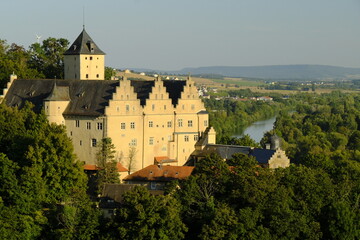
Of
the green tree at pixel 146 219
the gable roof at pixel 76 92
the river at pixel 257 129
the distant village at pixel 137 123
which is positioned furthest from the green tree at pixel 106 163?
the river at pixel 257 129

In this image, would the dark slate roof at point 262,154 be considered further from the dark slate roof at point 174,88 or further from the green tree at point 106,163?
the green tree at point 106,163

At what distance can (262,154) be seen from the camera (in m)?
71.4

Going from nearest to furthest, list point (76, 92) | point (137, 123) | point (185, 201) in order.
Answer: point (185, 201), point (137, 123), point (76, 92)

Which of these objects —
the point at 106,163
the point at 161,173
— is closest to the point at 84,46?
the point at 106,163

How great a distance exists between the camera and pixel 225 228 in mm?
57781

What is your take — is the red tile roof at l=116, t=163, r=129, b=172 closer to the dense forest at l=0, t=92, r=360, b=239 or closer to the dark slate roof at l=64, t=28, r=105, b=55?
the dense forest at l=0, t=92, r=360, b=239

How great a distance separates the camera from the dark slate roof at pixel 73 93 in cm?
7150

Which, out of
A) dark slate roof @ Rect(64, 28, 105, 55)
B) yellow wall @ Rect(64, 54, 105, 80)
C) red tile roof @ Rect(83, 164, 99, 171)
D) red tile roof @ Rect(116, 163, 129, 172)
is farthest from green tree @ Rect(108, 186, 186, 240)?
dark slate roof @ Rect(64, 28, 105, 55)

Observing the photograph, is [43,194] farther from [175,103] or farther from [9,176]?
[175,103]

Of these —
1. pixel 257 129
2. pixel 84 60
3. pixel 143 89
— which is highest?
pixel 84 60

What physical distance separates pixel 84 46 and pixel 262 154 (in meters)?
20.9

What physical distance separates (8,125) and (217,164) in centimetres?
1908

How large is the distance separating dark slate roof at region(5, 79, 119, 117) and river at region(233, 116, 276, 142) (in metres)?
55.3

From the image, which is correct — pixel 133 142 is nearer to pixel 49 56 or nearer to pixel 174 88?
pixel 174 88
